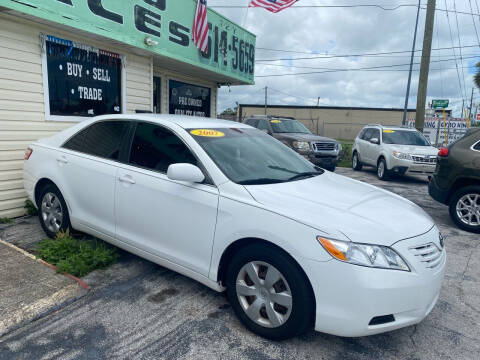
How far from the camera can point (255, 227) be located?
2.52 m

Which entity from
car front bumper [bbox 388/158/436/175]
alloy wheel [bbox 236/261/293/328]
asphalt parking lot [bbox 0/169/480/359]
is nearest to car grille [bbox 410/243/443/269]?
asphalt parking lot [bbox 0/169/480/359]

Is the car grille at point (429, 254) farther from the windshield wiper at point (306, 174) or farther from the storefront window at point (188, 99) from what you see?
the storefront window at point (188, 99)

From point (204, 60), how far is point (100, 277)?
5989mm

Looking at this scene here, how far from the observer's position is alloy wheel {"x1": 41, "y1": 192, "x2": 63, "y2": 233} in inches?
161

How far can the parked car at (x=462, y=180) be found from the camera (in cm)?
554

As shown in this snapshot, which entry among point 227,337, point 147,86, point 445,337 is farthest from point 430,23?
point 227,337

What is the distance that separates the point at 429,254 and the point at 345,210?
2.20ft

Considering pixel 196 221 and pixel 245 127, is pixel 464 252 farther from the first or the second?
pixel 196 221

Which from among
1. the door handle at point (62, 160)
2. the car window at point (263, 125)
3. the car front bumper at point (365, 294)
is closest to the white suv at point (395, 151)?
the car window at point (263, 125)

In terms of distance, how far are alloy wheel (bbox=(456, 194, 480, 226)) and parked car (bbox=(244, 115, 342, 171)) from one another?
4983mm

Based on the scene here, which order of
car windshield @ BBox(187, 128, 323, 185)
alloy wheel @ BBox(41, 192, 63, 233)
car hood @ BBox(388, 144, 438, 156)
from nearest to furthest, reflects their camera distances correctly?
car windshield @ BBox(187, 128, 323, 185) < alloy wheel @ BBox(41, 192, 63, 233) < car hood @ BBox(388, 144, 438, 156)

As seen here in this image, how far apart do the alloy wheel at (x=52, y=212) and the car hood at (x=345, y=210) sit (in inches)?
102

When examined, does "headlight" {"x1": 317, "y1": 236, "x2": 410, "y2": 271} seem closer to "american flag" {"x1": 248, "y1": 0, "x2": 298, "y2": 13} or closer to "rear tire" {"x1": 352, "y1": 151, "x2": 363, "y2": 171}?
"american flag" {"x1": 248, "y1": 0, "x2": 298, "y2": 13}

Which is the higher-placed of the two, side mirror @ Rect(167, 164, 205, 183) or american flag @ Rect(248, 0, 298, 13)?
american flag @ Rect(248, 0, 298, 13)
